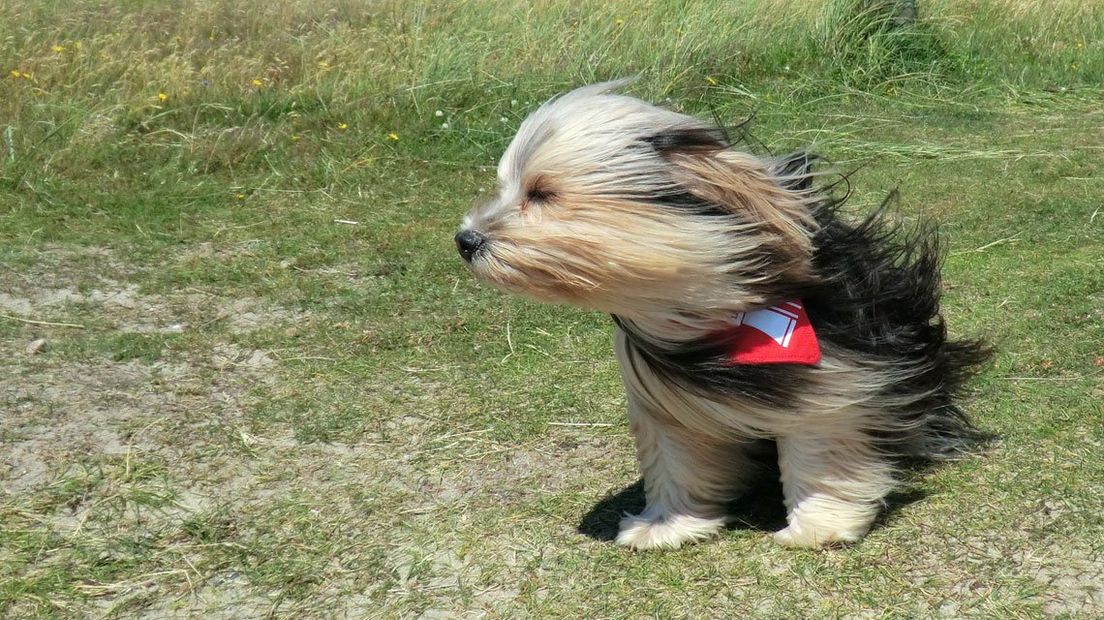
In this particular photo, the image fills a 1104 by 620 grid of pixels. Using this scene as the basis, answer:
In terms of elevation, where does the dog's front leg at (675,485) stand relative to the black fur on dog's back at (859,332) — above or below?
below

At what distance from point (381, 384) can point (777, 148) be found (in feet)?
11.1

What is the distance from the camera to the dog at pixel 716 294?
2.72 metres

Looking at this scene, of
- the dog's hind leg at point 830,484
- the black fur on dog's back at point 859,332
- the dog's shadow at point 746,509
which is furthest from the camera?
the dog's shadow at point 746,509

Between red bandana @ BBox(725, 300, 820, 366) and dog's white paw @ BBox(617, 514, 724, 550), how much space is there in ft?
1.82

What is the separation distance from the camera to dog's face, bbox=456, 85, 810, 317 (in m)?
2.70

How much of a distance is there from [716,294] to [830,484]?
23.7 inches

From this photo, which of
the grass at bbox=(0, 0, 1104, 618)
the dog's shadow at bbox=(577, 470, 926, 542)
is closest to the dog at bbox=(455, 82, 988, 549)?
the dog's shadow at bbox=(577, 470, 926, 542)

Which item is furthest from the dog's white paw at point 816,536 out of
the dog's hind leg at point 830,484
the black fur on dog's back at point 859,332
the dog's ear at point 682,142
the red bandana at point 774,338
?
the dog's ear at point 682,142

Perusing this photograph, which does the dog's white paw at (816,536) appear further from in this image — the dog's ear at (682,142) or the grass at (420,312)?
the dog's ear at (682,142)

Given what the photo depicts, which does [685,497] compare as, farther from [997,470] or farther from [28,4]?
[28,4]

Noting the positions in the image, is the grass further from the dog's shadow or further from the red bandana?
the red bandana

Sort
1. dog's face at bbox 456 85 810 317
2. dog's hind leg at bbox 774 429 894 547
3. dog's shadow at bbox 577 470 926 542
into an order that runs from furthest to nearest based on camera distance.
A: 1. dog's shadow at bbox 577 470 926 542
2. dog's hind leg at bbox 774 429 894 547
3. dog's face at bbox 456 85 810 317

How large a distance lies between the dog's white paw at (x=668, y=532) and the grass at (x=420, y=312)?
1.9 inches

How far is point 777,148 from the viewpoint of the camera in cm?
693
